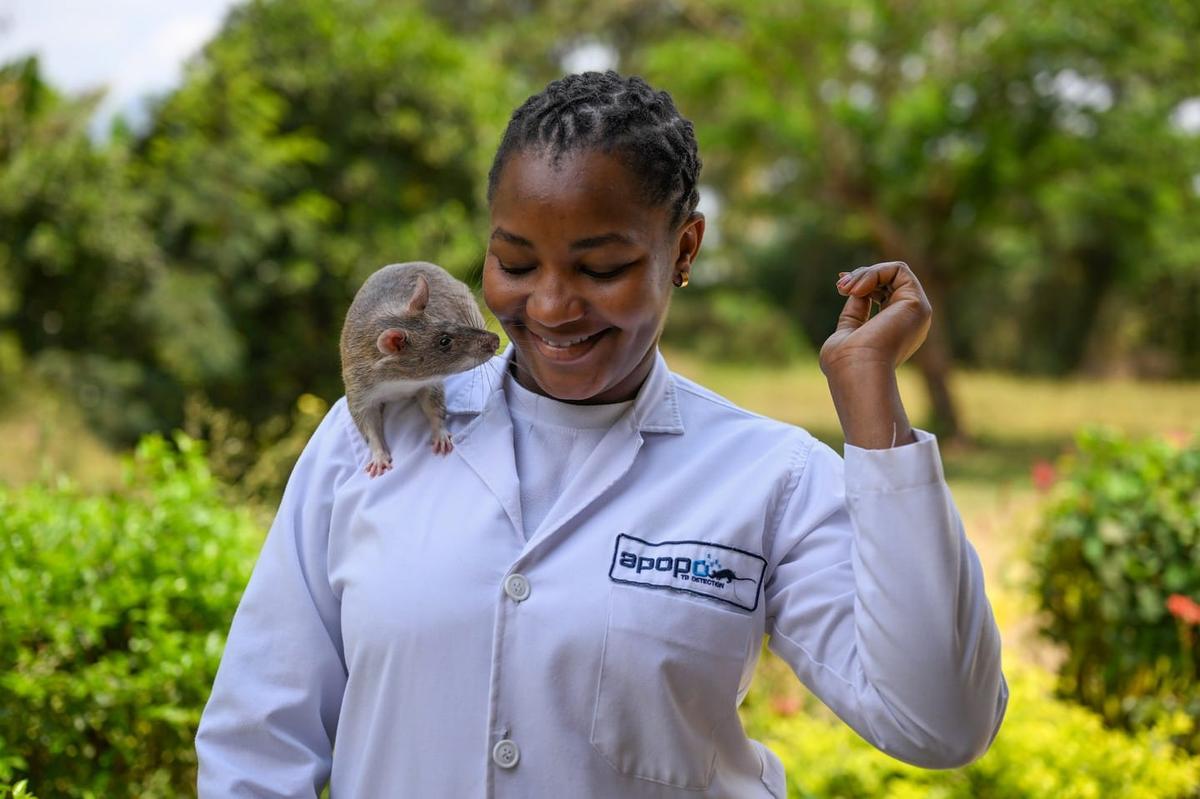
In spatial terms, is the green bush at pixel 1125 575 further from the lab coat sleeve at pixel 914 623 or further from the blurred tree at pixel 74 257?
the blurred tree at pixel 74 257

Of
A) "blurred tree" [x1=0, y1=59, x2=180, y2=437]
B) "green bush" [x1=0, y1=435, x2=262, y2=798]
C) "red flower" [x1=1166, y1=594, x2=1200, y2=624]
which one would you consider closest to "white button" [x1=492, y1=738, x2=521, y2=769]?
"green bush" [x1=0, y1=435, x2=262, y2=798]

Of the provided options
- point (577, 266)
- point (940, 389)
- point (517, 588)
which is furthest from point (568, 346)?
point (940, 389)

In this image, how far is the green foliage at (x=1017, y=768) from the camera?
3375 millimetres

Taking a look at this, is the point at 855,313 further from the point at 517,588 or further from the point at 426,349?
the point at 426,349

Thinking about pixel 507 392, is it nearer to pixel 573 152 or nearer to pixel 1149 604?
pixel 573 152

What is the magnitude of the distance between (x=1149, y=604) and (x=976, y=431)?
41.6ft

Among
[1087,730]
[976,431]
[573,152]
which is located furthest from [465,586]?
[976,431]

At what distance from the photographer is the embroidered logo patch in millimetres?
1535

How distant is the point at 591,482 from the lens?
5.33 ft

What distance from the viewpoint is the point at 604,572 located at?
1542mm

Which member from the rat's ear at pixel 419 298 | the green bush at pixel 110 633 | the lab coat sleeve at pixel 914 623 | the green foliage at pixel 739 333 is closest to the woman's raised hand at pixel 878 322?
the lab coat sleeve at pixel 914 623

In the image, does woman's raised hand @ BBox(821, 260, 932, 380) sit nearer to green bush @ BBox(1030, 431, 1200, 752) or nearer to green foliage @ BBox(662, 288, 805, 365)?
green bush @ BBox(1030, 431, 1200, 752)

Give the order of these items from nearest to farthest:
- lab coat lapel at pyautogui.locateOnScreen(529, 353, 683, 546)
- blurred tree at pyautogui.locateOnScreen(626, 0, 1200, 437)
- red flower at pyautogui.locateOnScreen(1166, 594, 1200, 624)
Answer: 1. lab coat lapel at pyautogui.locateOnScreen(529, 353, 683, 546)
2. red flower at pyautogui.locateOnScreen(1166, 594, 1200, 624)
3. blurred tree at pyautogui.locateOnScreen(626, 0, 1200, 437)

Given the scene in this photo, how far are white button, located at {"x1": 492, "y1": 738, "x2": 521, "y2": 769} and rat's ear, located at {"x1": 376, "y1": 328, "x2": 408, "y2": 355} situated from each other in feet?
2.18
